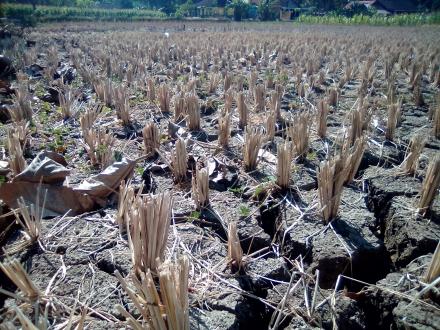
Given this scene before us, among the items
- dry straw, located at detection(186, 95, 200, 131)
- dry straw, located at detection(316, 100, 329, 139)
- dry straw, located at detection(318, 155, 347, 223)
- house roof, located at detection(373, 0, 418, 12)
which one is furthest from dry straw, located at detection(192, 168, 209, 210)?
house roof, located at detection(373, 0, 418, 12)

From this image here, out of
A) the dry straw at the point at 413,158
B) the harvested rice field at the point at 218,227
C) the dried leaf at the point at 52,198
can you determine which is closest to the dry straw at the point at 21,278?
the harvested rice field at the point at 218,227

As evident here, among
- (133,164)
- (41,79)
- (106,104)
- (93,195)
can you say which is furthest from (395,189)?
(41,79)

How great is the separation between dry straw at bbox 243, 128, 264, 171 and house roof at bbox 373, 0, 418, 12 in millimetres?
59382

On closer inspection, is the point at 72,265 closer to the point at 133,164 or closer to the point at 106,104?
the point at 133,164

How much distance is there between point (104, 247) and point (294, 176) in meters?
1.61

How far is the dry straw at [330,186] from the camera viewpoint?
225cm

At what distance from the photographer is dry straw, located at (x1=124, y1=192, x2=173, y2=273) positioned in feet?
5.38

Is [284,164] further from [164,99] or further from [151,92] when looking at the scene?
[151,92]

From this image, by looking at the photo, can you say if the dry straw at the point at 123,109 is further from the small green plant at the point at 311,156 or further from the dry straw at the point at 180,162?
the small green plant at the point at 311,156

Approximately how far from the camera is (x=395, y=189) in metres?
2.62

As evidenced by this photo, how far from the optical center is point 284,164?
103 inches

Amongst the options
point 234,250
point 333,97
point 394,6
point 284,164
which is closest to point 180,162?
point 284,164

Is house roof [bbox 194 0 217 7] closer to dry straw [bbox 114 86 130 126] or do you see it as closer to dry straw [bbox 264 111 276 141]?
dry straw [bbox 114 86 130 126]

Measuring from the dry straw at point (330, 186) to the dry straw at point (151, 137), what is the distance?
1.66 metres
